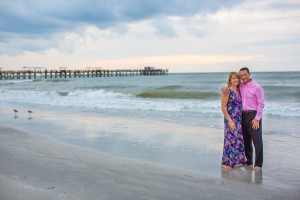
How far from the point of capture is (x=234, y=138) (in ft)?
18.5

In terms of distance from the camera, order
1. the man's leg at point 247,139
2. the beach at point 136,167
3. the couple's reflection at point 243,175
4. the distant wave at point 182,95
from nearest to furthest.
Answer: the beach at point 136,167 → the couple's reflection at point 243,175 → the man's leg at point 247,139 → the distant wave at point 182,95

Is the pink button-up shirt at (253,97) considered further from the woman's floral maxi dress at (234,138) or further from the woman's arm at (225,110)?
the woman's arm at (225,110)

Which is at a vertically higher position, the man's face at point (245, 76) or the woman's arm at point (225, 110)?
the man's face at point (245, 76)

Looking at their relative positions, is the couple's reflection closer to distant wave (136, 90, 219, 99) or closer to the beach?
the beach

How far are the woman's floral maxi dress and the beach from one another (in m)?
0.21

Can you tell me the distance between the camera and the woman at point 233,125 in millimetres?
5539

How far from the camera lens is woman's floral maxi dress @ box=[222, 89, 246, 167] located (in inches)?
219

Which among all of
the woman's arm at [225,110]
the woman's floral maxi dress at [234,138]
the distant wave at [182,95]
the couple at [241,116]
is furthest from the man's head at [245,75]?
the distant wave at [182,95]

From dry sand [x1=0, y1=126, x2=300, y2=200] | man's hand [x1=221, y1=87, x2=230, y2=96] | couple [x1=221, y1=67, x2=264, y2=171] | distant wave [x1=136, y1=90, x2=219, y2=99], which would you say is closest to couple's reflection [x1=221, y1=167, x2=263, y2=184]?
dry sand [x1=0, y1=126, x2=300, y2=200]

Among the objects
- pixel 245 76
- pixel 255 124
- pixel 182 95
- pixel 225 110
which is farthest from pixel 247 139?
pixel 182 95

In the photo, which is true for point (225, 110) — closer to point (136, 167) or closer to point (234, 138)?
point (234, 138)

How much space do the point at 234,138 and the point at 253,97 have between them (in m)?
0.72

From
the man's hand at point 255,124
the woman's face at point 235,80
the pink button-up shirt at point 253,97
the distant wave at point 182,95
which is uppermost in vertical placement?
the woman's face at point 235,80

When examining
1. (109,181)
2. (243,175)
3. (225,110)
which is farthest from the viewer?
(225,110)
